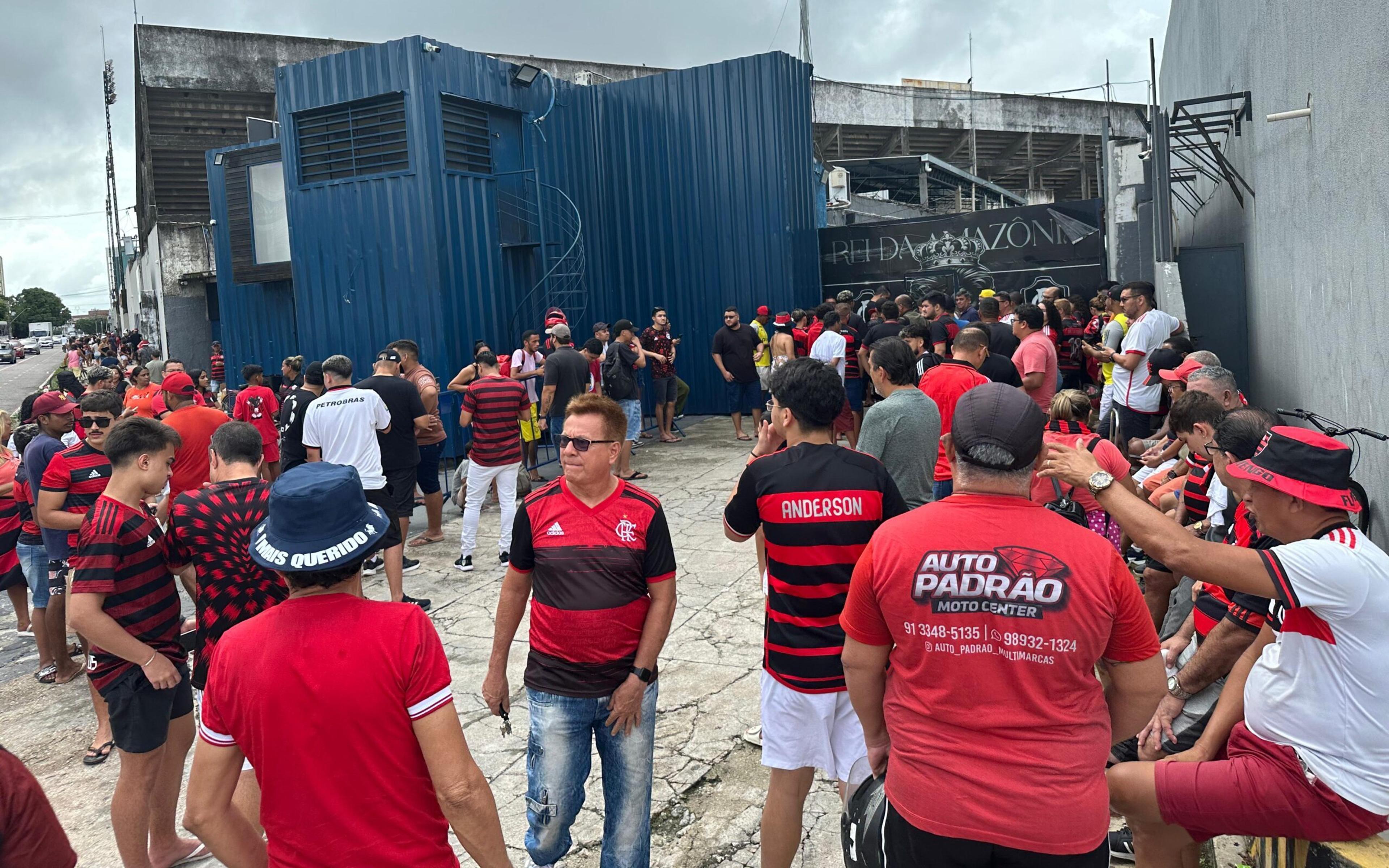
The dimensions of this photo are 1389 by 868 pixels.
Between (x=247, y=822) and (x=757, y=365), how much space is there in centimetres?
1009

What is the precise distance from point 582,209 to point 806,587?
12279 mm

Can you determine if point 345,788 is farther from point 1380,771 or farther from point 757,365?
point 757,365

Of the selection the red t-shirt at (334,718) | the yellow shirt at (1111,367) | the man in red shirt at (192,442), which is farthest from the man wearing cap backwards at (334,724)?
the yellow shirt at (1111,367)

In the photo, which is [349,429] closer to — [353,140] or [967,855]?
[967,855]

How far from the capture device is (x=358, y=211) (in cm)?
1220

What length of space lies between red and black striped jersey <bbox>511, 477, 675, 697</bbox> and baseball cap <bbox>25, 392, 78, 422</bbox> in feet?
14.4

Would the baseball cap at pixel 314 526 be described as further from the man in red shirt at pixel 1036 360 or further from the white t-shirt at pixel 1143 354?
the white t-shirt at pixel 1143 354

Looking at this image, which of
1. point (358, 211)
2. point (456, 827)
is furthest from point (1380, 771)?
point (358, 211)

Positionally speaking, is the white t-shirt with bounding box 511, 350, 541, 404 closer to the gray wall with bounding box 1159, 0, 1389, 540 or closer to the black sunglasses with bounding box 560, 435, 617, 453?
the gray wall with bounding box 1159, 0, 1389, 540

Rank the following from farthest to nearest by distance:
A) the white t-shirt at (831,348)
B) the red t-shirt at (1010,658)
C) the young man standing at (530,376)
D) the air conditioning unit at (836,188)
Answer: the air conditioning unit at (836,188) → the young man standing at (530,376) → the white t-shirt at (831,348) → the red t-shirt at (1010,658)

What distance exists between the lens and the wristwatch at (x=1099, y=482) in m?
2.38

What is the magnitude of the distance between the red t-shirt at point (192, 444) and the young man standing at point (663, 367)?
619 cm

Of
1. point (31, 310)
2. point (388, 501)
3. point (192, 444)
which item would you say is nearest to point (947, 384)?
point (388, 501)

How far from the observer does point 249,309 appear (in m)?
15.6
